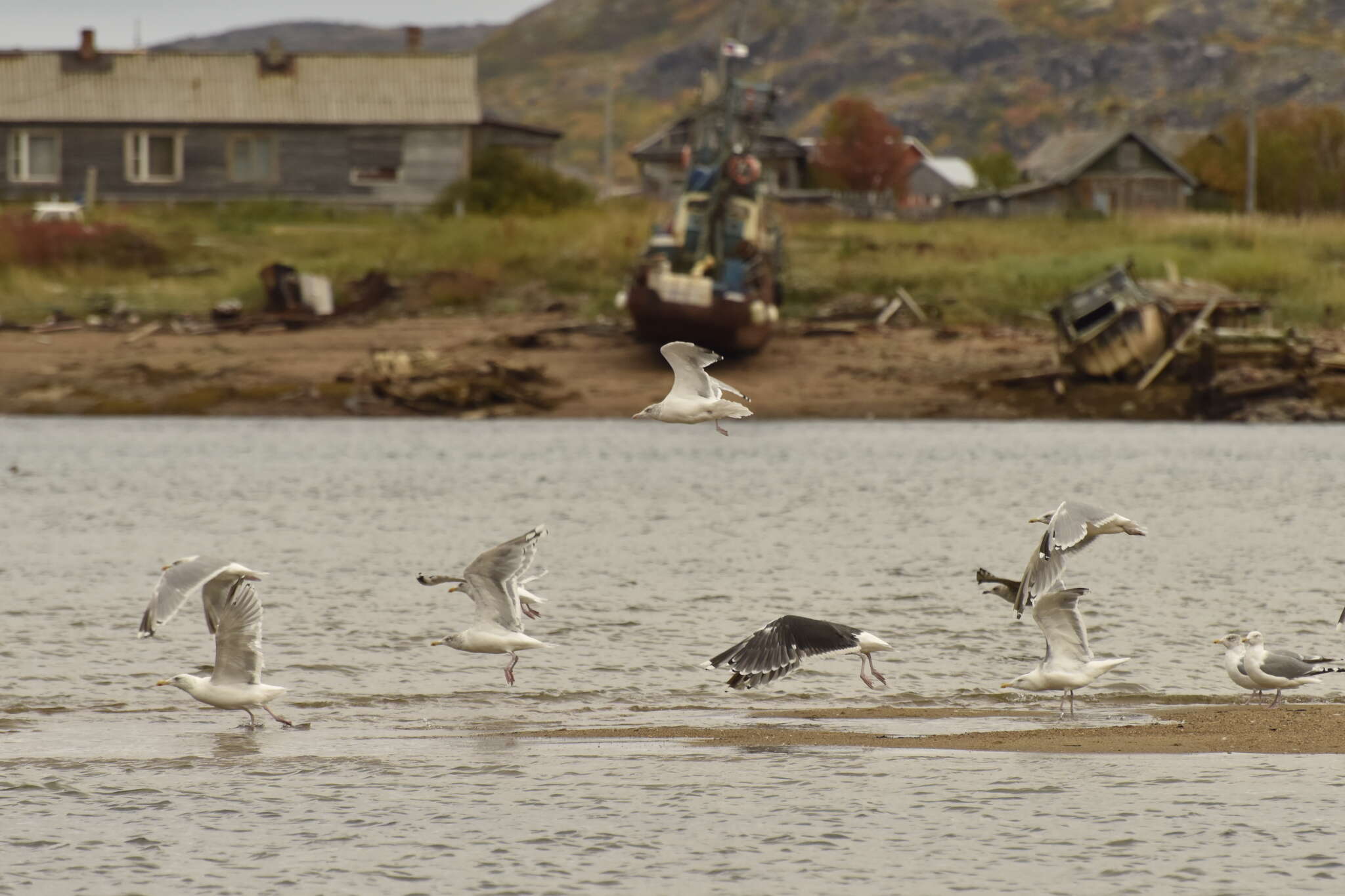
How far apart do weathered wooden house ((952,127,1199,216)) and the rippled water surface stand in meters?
68.2

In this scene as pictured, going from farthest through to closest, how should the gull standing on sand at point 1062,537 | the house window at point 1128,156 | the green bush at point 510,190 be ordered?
the house window at point 1128,156
the green bush at point 510,190
the gull standing on sand at point 1062,537

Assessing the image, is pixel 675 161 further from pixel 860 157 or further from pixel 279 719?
pixel 279 719

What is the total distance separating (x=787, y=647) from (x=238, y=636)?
415 centimetres

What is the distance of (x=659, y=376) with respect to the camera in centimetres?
5153

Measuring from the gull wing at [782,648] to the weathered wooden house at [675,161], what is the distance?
86.7 m

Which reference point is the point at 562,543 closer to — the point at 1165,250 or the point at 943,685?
the point at 943,685

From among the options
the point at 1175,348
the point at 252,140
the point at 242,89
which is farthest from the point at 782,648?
the point at 242,89

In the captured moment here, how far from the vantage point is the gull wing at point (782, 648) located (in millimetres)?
14750

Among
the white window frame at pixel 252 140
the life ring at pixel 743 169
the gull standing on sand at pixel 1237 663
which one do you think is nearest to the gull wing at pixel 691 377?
the gull standing on sand at pixel 1237 663

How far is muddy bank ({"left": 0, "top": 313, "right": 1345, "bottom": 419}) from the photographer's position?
167 feet

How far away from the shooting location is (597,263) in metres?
58.6

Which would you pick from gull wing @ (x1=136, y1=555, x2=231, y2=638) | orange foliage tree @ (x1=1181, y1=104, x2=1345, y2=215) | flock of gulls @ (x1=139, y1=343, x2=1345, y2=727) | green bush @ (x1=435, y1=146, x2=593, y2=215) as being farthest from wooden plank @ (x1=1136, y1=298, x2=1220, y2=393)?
gull wing @ (x1=136, y1=555, x2=231, y2=638)

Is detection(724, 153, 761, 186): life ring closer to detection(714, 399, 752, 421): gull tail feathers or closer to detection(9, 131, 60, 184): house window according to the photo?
detection(9, 131, 60, 184): house window

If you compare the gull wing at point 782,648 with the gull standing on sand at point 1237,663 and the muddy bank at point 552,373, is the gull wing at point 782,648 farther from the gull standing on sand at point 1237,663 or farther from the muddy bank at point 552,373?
the muddy bank at point 552,373
